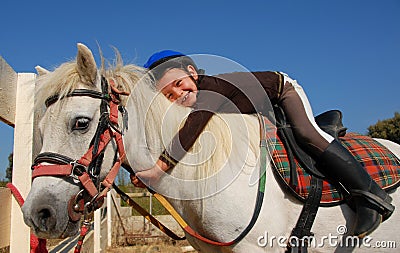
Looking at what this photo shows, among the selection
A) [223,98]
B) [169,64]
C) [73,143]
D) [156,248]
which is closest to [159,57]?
[169,64]

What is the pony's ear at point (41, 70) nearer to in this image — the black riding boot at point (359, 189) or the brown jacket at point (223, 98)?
the brown jacket at point (223, 98)

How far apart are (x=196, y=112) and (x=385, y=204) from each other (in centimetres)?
122

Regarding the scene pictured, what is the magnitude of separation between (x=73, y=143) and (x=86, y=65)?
0.45 meters

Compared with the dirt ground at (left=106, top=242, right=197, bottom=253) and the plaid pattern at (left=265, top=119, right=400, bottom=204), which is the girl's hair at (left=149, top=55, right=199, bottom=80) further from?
the dirt ground at (left=106, top=242, right=197, bottom=253)

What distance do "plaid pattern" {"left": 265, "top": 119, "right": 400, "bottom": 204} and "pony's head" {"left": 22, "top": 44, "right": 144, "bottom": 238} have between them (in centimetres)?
93

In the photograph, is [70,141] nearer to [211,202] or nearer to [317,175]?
Result: [211,202]

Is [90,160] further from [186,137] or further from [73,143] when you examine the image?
[186,137]

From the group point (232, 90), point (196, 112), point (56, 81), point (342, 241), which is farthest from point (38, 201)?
point (342, 241)

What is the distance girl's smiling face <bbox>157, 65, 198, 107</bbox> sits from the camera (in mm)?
2412

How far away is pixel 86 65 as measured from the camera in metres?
2.16

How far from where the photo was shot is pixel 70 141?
2047mm

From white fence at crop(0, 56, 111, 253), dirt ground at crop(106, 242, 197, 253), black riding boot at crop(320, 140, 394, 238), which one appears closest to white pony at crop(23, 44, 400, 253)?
black riding boot at crop(320, 140, 394, 238)

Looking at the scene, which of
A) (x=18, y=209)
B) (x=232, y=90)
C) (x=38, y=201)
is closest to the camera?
(x=38, y=201)
